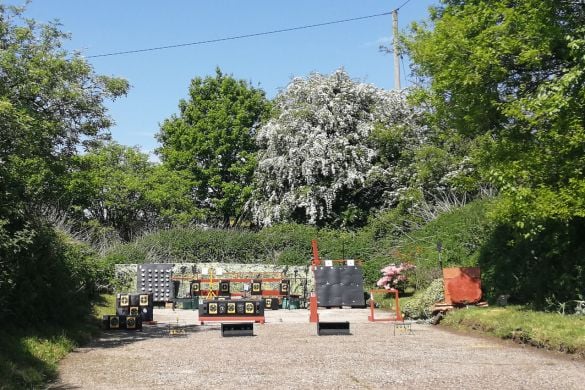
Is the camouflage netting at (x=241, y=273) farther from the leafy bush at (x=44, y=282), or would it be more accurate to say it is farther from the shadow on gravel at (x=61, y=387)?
the shadow on gravel at (x=61, y=387)

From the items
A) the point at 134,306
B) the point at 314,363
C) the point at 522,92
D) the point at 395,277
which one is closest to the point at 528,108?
the point at 522,92

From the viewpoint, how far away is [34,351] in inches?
394

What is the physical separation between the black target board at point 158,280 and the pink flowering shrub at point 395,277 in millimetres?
8393

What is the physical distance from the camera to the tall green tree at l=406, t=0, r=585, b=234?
39.0ft

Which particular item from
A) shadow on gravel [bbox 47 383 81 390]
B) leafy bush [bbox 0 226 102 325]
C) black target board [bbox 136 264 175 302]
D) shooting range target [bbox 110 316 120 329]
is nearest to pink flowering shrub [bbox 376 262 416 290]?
black target board [bbox 136 264 175 302]

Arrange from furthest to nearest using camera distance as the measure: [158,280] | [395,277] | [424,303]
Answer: [158,280] → [395,277] → [424,303]

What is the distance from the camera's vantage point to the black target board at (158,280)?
83.6ft

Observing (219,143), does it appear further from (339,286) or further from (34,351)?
(34,351)

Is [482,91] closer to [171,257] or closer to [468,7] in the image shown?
[468,7]

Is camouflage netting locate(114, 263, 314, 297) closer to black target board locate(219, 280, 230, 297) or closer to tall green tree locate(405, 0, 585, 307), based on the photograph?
black target board locate(219, 280, 230, 297)

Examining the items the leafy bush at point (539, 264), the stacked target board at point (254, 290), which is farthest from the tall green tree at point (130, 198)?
the leafy bush at point (539, 264)

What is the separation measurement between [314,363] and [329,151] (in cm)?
2228

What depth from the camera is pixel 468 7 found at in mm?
14117

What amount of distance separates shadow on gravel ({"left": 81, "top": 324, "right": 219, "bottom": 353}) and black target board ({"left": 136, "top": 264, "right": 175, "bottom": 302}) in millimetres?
8161
